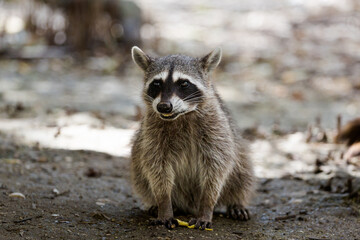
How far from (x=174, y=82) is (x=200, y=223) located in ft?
3.23

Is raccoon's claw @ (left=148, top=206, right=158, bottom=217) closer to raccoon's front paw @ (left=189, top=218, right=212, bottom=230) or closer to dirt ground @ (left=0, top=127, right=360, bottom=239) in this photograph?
dirt ground @ (left=0, top=127, right=360, bottom=239)

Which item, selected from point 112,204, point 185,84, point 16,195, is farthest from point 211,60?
point 16,195

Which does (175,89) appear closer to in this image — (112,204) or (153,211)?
(153,211)

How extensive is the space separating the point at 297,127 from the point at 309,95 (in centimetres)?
154

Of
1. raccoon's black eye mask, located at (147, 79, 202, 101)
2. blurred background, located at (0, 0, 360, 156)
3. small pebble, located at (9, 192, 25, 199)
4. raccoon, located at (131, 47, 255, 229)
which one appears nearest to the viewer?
raccoon's black eye mask, located at (147, 79, 202, 101)

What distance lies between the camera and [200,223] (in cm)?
→ 356

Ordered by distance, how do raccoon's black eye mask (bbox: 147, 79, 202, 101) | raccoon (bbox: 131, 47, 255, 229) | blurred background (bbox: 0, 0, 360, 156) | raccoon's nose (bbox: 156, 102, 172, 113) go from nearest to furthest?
1. raccoon's nose (bbox: 156, 102, 172, 113)
2. raccoon's black eye mask (bbox: 147, 79, 202, 101)
3. raccoon (bbox: 131, 47, 255, 229)
4. blurred background (bbox: 0, 0, 360, 156)

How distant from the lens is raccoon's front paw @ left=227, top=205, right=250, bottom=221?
157 inches

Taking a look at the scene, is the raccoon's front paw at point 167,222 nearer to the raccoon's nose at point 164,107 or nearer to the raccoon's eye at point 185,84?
the raccoon's nose at point 164,107

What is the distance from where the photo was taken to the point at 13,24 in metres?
10.8

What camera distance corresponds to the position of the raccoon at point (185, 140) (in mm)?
3611

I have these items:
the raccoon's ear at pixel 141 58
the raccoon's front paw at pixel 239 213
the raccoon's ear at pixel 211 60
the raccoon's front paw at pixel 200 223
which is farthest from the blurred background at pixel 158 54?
the raccoon's front paw at pixel 200 223

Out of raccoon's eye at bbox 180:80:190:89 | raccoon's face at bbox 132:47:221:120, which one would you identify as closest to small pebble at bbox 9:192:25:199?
raccoon's face at bbox 132:47:221:120

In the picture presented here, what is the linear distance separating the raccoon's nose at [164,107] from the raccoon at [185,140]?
10 cm
